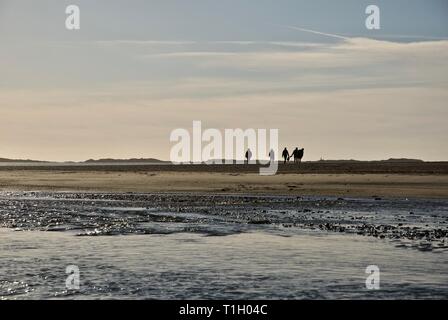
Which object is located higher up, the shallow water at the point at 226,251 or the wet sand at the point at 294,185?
the wet sand at the point at 294,185

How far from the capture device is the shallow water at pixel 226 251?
1742cm

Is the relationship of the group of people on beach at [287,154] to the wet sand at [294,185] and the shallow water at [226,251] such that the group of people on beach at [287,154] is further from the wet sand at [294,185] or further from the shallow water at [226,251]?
the shallow water at [226,251]

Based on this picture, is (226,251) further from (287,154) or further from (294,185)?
(287,154)

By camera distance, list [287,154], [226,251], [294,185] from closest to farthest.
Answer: [226,251], [294,185], [287,154]

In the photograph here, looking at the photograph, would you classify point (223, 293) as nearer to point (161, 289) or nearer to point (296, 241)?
point (161, 289)

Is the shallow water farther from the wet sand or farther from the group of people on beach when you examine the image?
the group of people on beach

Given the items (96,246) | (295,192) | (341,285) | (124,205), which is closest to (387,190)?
(295,192)

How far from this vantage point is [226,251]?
23406mm

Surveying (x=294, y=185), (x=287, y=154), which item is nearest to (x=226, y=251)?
(x=294, y=185)

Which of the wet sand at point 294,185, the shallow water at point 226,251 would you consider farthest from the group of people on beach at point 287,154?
the shallow water at point 226,251

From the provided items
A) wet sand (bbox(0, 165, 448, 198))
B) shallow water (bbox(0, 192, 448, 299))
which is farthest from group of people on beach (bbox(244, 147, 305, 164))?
shallow water (bbox(0, 192, 448, 299))

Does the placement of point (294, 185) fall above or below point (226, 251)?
above

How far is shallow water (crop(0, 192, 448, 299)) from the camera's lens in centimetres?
1742
